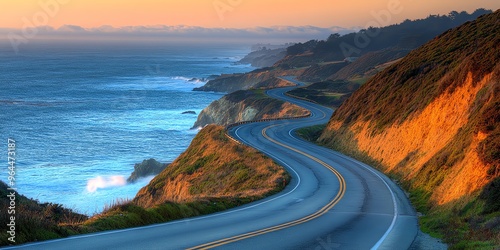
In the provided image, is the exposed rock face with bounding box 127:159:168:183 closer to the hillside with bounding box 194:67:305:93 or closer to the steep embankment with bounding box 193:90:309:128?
the steep embankment with bounding box 193:90:309:128

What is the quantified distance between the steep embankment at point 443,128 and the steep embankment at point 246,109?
24404mm

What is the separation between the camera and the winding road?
49.9ft

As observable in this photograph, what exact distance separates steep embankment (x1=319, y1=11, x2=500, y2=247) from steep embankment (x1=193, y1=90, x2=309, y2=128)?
24404 millimetres

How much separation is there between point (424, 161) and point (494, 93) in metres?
5.67

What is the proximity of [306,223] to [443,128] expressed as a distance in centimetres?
1730

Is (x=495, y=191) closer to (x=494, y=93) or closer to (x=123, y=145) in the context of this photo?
(x=494, y=93)

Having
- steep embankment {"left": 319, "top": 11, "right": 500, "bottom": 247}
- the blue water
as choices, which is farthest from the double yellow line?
the blue water

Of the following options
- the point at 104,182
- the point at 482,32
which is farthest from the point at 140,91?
the point at 482,32

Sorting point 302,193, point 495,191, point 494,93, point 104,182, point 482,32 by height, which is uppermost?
point 482,32

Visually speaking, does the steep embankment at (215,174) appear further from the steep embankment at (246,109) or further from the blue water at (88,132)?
the steep embankment at (246,109)

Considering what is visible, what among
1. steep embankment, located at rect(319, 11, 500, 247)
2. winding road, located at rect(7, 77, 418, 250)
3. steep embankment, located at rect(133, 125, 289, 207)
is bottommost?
steep embankment, located at rect(133, 125, 289, 207)

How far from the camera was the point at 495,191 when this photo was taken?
19.6 metres

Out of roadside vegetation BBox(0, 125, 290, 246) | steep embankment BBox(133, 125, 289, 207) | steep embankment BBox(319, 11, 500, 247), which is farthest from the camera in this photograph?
steep embankment BBox(133, 125, 289, 207)

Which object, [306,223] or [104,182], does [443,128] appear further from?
[104,182]
